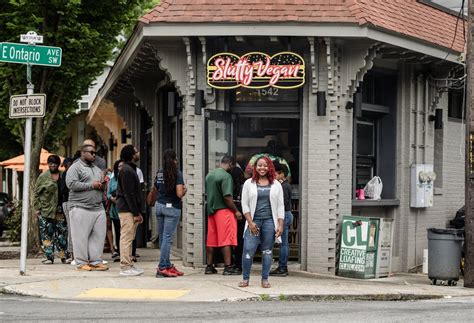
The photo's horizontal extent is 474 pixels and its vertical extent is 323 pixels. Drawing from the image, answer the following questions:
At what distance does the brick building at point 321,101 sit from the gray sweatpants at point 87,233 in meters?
1.41

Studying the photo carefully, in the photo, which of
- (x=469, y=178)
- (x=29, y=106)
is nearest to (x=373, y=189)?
(x=469, y=178)

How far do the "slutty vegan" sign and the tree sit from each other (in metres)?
3.54

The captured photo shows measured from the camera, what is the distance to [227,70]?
13375 millimetres

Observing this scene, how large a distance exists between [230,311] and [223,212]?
3447 mm

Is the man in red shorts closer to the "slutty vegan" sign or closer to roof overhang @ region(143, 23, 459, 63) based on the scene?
the "slutty vegan" sign

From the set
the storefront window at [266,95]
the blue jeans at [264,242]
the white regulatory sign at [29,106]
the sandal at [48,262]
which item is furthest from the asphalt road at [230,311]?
the storefront window at [266,95]

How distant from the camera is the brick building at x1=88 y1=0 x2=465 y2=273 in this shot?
43.1 ft

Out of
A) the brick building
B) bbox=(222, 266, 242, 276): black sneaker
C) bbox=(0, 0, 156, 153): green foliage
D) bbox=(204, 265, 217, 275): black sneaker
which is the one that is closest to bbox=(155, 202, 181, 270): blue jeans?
bbox=(204, 265, 217, 275): black sneaker

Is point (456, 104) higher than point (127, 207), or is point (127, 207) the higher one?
point (456, 104)

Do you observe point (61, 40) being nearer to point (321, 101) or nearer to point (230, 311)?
point (321, 101)

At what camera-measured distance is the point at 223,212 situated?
1291 cm

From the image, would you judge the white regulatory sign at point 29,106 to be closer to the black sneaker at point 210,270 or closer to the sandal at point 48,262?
the sandal at point 48,262

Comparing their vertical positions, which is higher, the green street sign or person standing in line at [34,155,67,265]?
the green street sign

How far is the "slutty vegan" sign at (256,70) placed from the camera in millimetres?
13258
